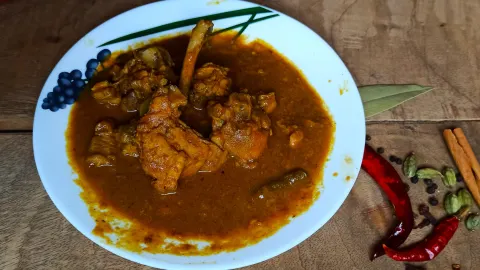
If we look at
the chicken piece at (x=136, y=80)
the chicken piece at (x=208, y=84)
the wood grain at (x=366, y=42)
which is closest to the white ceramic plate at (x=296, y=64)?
the chicken piece at (x=136, y=80)

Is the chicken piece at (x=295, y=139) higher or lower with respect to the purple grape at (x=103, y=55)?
lower

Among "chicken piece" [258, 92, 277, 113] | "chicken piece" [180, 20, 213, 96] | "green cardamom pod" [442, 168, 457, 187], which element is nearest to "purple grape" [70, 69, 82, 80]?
"chicken piece" [180, 20, 213, 96]

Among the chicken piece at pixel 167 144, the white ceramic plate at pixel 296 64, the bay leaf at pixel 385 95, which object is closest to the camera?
the white ceramic plate at pixel 296 64

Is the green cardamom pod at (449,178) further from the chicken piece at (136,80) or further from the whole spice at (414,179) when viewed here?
the chicken piece at (136,80)

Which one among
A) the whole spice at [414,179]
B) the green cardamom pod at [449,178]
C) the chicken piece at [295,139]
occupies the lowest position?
the green cardamom pod at [449,178]

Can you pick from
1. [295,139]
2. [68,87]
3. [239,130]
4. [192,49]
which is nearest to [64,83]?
[68,87]

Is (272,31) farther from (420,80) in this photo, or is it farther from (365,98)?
(420,80)

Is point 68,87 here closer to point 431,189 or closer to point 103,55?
point 103,55
